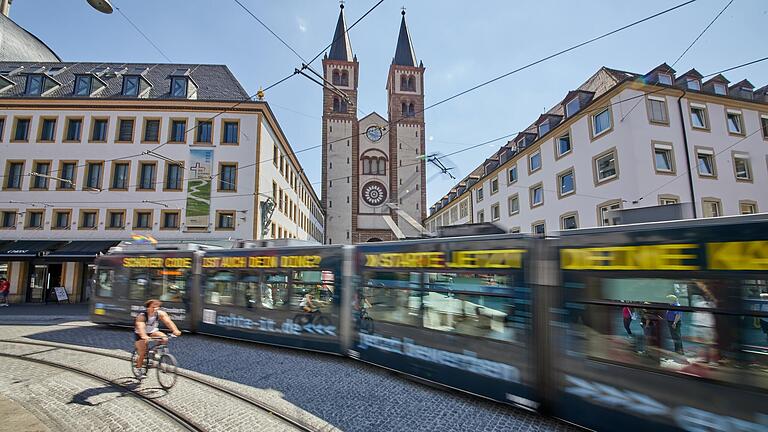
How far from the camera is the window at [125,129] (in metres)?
22.1

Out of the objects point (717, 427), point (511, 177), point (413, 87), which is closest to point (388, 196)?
point (413, 87)

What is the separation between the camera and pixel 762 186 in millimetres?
18188

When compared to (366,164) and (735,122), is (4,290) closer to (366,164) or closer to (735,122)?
(366,164)

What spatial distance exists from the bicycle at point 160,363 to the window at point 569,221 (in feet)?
65.0

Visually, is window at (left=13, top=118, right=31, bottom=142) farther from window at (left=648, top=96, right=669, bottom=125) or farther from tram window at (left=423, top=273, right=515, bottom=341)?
window at (left=648, top=96, right=669, bottom=125)

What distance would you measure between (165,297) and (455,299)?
967cm

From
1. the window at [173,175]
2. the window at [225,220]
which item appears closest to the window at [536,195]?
the window at [225,220]

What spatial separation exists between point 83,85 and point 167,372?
2617 centimetres

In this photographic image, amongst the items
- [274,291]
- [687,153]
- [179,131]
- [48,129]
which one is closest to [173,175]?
[179,131]

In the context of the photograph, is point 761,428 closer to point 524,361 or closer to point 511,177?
point 524,361

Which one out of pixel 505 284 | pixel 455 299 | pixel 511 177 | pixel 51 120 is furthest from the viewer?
pixel 511 177

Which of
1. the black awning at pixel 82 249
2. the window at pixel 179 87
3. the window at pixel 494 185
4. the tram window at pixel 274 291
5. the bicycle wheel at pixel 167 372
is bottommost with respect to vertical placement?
the bicycle wheel at pixel 167 372

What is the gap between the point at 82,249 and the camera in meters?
19.8

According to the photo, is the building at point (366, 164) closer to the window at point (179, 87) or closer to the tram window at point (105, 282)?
the window at point (179, 87)
